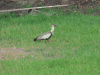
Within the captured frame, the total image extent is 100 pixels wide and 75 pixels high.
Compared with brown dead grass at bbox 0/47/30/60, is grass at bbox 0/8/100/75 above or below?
above

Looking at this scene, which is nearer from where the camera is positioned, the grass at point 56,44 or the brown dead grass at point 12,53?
the grass at point 56,44

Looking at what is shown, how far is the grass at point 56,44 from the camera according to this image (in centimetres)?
648

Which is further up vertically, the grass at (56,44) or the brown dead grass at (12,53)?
the grass at (56,44)

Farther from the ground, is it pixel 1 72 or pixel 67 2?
pixel 67 2

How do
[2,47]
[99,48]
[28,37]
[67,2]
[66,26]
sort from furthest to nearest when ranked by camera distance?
[67,2], [66,26], [28,37], [2,47], [99,48]

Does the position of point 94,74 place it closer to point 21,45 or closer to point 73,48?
point 73,48

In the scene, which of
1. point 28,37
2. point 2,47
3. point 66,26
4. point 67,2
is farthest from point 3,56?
point 67,2

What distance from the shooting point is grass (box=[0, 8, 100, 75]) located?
6480 millimetres

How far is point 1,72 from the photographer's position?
6359 mm

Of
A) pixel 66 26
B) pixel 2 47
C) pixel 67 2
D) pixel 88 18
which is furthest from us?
pixel 67 2

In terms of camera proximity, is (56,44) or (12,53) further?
(56,44)

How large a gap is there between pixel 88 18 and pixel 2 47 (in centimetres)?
567

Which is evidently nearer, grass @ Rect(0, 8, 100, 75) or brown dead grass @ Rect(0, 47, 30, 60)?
grass @ Rect(0, 8, 100, 75)

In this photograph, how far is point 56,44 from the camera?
8.95 meters
